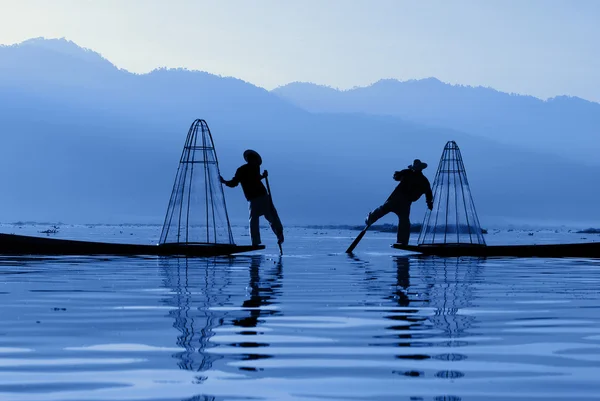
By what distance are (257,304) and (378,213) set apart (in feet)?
49.4

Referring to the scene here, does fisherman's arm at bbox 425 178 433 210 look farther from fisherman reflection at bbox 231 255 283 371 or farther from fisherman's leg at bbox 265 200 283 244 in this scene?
fisherman reflection at bbox 231 255 283 371

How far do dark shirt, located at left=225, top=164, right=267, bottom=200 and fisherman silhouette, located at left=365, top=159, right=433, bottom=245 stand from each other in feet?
11.4

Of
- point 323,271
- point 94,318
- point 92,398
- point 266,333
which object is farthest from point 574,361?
point 323,271

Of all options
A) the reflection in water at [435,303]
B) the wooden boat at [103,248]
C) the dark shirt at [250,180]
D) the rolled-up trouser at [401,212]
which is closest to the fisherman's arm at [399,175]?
the rolled-up trouser at [401,212]

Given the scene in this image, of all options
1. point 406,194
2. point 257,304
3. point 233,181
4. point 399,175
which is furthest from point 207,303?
point 399,175

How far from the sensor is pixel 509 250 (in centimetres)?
2697

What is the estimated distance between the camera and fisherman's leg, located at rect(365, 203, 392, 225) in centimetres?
2673

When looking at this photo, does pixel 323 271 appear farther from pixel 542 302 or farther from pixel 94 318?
pixel 94 318

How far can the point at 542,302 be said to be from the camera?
514 inches

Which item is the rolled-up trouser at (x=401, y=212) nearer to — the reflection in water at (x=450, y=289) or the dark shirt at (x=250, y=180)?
the reflection in water at (x=450, y=289)

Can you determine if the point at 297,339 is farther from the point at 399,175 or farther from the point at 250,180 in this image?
the point at 399,175

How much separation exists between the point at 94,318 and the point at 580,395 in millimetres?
5814

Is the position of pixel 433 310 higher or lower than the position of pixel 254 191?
lower

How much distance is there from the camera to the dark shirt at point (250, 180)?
25.1m
